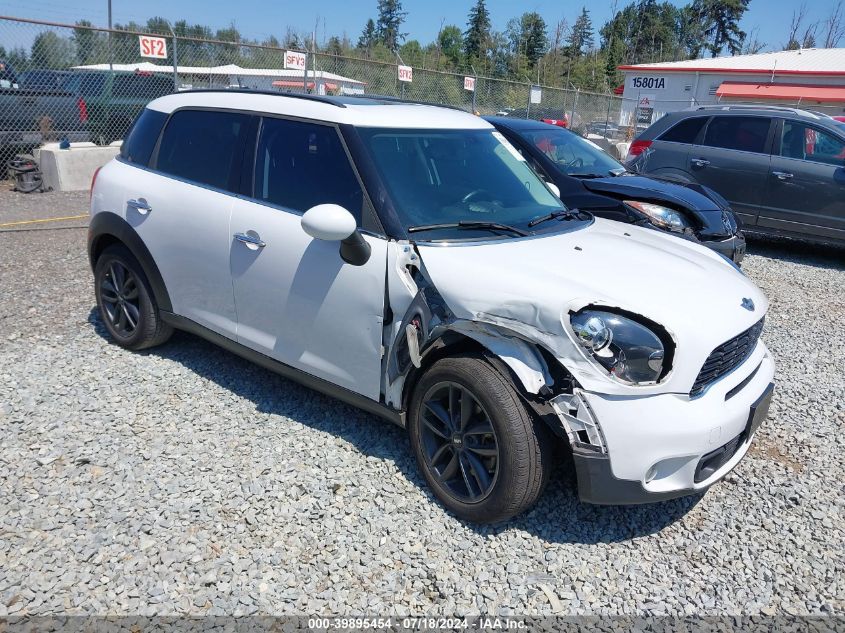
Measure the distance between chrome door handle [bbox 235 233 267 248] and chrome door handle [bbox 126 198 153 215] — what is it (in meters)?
0.95

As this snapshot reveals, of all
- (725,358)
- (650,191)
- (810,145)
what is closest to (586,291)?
(725,358)

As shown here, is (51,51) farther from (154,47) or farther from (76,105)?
(154,47)

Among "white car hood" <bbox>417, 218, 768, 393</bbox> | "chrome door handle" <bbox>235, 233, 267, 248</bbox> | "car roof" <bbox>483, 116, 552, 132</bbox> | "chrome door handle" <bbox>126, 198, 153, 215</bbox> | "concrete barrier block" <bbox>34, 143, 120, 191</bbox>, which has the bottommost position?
"concrete barrier block" <bbox>34, 143, 120, 191</bbox>

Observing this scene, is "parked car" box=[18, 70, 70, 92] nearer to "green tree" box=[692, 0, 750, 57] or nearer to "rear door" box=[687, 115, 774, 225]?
"rear door" box=[687, 115, 774, 225]

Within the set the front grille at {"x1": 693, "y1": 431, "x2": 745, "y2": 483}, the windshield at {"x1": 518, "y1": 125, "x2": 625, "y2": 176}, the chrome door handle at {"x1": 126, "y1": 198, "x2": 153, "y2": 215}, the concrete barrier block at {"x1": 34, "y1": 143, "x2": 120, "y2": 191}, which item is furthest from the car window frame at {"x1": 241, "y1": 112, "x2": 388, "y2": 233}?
the concrete barrier block at {"x1": 34, "y1": 143, "x2": 120, "y2": 191}

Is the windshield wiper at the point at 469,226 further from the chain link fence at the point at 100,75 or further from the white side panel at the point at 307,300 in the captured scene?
the chain link fence at the point at 100,75

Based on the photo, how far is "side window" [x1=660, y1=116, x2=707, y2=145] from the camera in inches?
369

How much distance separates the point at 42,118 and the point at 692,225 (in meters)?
10.6

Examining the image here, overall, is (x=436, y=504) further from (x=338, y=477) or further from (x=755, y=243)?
(x=755, y=243)

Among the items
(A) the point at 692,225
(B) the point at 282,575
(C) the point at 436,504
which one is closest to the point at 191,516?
(B) the point at 282,575

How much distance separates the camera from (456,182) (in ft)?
12.0

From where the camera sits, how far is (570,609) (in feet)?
8.61

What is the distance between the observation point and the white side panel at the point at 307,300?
10.6ft

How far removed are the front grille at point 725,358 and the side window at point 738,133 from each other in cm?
677
